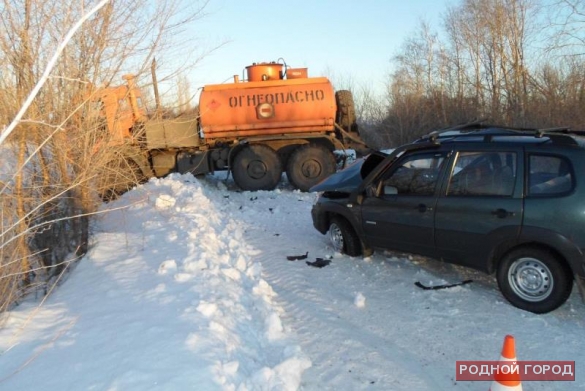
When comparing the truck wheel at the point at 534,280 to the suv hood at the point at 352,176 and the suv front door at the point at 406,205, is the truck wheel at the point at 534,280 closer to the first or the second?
the suv front door at the point at 406,205

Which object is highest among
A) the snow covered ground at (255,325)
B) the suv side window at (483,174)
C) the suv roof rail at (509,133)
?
the suv roof rail at (509,133)

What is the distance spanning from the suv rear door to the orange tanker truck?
7596 millimetres

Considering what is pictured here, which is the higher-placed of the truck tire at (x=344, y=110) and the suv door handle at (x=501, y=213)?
the truck tire at (x=344, y=110)

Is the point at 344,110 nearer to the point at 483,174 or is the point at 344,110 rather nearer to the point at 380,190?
the point at 380,190

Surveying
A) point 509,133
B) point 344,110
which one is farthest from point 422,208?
point 344,110

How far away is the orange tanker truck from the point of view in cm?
1216

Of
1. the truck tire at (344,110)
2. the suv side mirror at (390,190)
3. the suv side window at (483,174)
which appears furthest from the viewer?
the truck tire at (344,110)

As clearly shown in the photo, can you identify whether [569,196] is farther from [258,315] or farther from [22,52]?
[22,52]

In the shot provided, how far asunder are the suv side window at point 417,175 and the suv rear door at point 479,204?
19 centimetres

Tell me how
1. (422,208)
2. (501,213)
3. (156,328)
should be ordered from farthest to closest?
(422,208) → (501,213) → (156,328)

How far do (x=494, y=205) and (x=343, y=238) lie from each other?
237cm

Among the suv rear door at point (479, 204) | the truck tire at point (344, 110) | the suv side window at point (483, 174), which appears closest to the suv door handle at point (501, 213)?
the suv rear door at point (479, 204)

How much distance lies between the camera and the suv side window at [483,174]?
448cm

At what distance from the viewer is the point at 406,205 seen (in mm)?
5324
